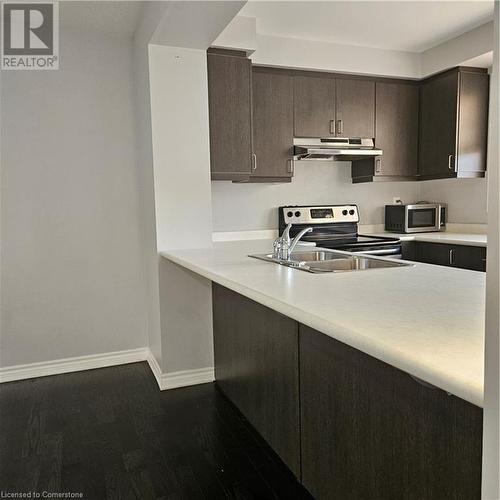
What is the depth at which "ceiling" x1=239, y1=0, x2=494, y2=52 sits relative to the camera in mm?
2963

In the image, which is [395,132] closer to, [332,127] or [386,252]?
[332,127]

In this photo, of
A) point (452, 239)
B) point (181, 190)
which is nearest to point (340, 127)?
point (452, 239)

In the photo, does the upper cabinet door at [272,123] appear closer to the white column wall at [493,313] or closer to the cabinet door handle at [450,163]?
the cabinet door handle at [450,163]

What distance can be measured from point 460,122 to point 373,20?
1.09 meters

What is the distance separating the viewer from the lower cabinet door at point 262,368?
1.84 meters

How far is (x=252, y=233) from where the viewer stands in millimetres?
3914

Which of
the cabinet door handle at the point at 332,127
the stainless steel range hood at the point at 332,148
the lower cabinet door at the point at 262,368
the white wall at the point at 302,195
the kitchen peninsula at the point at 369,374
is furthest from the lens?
the white wall at the point at 302,195

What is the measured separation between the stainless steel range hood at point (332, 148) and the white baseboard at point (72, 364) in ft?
6.39

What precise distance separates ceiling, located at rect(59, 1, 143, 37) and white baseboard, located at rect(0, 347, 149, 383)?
224cm

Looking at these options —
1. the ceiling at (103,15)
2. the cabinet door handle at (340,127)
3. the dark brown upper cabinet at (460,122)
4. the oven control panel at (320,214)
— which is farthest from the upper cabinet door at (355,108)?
the ceiling at (103,15)

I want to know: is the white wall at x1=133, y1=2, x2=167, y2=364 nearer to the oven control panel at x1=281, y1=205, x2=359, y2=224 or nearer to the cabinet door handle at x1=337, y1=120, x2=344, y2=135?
the oven control panel at x1=281, y1=205, x2=359, y2=224

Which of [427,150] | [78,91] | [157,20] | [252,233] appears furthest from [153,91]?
[427,150]

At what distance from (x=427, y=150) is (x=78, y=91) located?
282 cm

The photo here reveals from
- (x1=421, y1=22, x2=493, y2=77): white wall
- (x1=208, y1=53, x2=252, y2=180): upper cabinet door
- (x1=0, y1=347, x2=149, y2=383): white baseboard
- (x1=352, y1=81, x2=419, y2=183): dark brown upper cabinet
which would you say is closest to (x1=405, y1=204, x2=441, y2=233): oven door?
(x1=352, y1=81, x2=419, y2=183): dark brown upper cabinet
